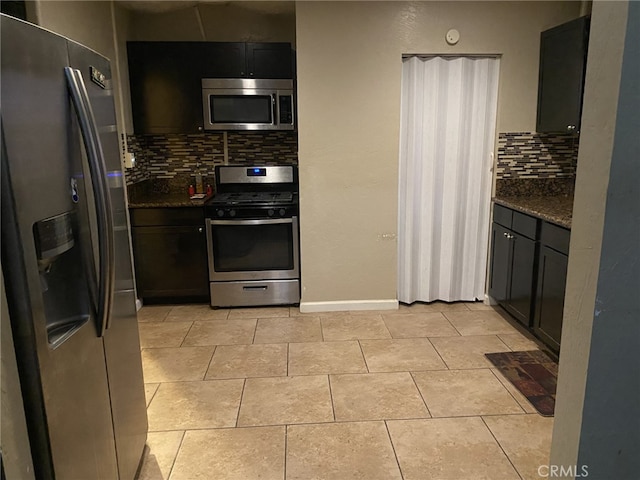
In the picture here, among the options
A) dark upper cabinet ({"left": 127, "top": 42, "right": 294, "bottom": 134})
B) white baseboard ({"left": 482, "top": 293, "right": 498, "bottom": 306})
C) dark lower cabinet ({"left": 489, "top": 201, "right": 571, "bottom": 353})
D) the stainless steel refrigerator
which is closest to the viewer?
the stainless steel refrigerator

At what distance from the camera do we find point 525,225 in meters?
3.29

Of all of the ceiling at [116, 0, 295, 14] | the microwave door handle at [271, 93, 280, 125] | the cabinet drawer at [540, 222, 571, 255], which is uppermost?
the ceiling at [116, 0, 295, 14]

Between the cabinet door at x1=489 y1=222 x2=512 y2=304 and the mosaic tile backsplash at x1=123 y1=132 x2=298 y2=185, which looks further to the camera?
the mosaic tile backsplash at x1=123 y1=132 x2=298 y2=185

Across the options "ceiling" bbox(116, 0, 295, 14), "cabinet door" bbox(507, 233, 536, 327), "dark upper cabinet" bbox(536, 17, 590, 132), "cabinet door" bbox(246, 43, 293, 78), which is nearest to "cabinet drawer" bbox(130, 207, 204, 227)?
"cabinet door" bbox(246, 43, 293, 78)

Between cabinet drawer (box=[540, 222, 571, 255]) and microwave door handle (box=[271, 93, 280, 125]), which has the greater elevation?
microwave door handle (box=[271, 93, 280, 125])

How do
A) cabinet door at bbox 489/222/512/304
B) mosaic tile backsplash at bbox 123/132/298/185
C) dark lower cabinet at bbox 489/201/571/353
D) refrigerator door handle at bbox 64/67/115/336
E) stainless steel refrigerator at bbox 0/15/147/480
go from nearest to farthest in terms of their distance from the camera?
stainless steel refrigerator at bbox 0/15/147/480 < refrigerator door handle at bbox 64/67/115/336 < dark lower cabinet at bbox 489/201/571/353 < cabinet door at bbox 489/222/512/304 < mosaic tile backsplash at bbox 123/132/298/185

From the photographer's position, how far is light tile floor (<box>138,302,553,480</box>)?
2072 millimetres

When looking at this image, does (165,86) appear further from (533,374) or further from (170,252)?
(533,374)

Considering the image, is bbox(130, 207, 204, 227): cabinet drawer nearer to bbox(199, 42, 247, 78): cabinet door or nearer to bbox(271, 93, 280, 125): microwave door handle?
bbox(271, 93, 280, 125): microwave door handle

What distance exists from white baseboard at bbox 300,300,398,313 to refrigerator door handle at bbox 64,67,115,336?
7.94 ft

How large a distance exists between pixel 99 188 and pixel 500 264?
315 centimetres

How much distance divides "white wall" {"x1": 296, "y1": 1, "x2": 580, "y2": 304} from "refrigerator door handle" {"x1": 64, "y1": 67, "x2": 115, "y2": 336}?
7.47 feet

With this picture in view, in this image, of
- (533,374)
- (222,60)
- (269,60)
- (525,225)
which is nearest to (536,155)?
(525,225)

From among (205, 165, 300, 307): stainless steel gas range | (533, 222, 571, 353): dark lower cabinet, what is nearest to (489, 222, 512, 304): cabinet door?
(533, 222, 571, 353): dark lower cabinet
